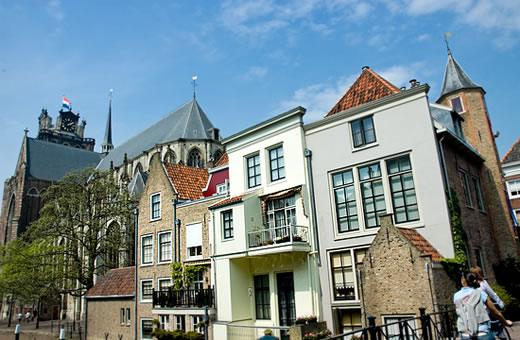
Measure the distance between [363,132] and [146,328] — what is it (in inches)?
639

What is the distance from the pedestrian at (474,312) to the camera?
621 cm

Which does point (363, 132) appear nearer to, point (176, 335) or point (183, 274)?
point (183, 274)

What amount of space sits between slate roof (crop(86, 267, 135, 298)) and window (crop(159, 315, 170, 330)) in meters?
3.49

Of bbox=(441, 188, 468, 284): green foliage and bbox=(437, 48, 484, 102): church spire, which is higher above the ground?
bbox=(437, 48, 484, 102): church spire

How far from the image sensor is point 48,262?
1334 inches

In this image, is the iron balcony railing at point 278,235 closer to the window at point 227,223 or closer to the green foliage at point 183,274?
the window at point 227,223

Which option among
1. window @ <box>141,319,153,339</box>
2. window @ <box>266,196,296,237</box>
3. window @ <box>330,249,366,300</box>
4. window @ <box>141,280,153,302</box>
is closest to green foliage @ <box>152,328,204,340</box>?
window @ <box>141,319,153,339</box>

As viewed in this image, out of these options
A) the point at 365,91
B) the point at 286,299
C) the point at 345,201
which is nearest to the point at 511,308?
the point at 345,201

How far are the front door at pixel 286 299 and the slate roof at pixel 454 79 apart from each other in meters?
14.2

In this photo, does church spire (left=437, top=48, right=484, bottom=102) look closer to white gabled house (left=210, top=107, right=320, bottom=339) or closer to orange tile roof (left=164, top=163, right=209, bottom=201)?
white gabled house (left=210, top=107, right=320, bottom=339)

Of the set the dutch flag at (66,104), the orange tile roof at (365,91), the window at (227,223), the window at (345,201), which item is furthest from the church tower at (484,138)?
the dutch flag at (66,104)

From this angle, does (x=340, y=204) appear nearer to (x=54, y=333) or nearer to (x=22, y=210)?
(x=54, y=333)

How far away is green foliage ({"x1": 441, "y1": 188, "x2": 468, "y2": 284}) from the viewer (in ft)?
41.7

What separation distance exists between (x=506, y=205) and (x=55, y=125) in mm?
97149
